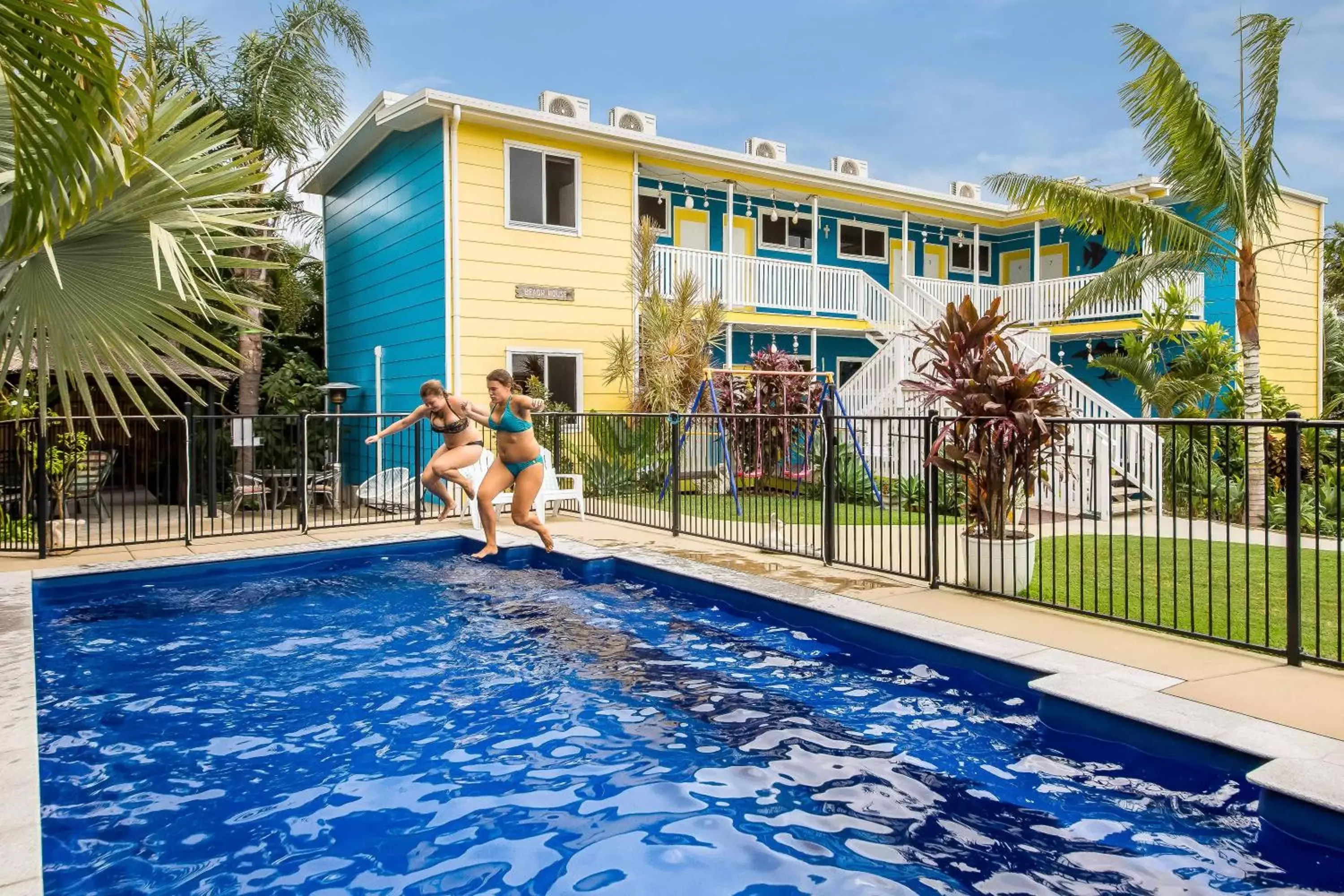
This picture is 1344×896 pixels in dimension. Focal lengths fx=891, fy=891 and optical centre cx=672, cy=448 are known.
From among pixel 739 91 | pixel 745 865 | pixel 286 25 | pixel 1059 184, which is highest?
pixel 739 91

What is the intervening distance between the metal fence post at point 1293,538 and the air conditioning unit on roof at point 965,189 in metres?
18.2

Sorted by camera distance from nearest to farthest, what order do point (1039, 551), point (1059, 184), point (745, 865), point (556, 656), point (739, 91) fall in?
point (745, 865)
point (556, 656)
point (1039, 551)
point (1059, 184)
point (739, 91)

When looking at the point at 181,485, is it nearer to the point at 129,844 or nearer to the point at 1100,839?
the point at 129,844

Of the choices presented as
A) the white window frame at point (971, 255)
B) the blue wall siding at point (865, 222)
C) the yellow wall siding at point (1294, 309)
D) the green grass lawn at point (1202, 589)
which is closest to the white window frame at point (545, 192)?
the blue wall siding at point (865, 222)

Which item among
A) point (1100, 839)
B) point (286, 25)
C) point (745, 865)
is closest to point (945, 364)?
point (1100, 839)

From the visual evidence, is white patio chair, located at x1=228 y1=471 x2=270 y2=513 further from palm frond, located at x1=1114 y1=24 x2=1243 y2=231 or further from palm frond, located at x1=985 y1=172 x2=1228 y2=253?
palm frond, located at x1=1114 y1=24 x2=1243 y2=231

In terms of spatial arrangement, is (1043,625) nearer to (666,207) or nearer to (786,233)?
(666,207)

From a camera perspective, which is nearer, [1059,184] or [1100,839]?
[1100,839]

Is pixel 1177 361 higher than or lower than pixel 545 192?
lower

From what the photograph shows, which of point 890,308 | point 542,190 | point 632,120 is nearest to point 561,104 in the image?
point 632,120

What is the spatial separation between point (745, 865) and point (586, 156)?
555 inches

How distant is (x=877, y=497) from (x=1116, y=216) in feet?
19.9

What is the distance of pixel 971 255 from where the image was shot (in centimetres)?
2270

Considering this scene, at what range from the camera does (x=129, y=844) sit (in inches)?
135
